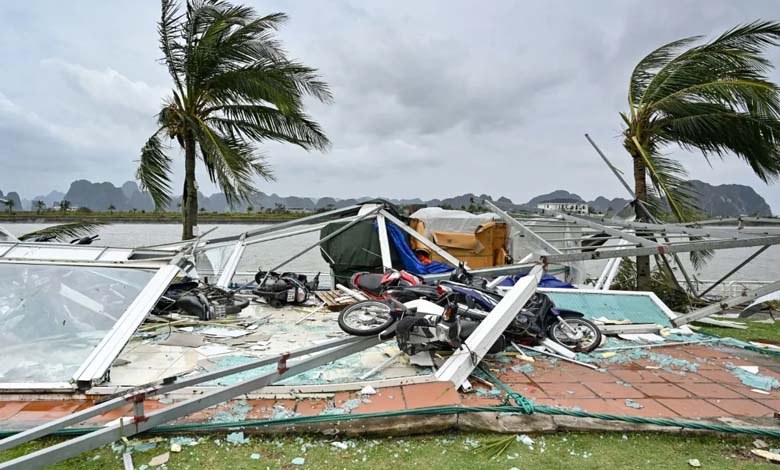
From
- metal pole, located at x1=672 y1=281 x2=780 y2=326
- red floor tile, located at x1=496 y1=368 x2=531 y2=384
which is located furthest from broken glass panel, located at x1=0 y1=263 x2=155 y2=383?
metal pole, located at x1=672 y1=281 x2=780 y2=326

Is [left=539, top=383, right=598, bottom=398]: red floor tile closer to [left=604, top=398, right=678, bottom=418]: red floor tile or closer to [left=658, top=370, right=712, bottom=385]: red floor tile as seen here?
[left=604, top=398, right=678, bottom=418]: red floor tile

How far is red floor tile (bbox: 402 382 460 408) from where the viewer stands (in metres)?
3.16

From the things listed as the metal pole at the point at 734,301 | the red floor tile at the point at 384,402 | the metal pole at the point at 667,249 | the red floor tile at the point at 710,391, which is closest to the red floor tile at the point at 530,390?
the red floor tile at the point at 384,402

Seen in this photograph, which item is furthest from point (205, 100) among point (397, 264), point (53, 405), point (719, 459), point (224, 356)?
point (719, 459)

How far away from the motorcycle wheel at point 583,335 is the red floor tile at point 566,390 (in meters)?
1.12

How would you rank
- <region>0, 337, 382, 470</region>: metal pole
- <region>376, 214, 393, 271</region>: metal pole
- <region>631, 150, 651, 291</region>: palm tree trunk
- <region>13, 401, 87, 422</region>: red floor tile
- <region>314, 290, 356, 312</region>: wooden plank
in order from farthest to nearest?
<region>631, 150, 651, 291</region>: palm tree trunk < <region>376, 214, 393, 271</region>: metal pole < <region>314, 290, 356, 312</region>: wooden plank < <region>13, 401, 87, 422</region>: red floor tile < <region>0, 337, 382, 470</region>: metal pole

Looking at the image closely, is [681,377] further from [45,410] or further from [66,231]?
[66,231]

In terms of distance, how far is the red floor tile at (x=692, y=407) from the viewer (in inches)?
126

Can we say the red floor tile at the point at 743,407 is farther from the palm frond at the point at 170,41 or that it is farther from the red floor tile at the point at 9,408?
the palm frond at the point at 170,41

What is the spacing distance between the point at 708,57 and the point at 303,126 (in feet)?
27.2

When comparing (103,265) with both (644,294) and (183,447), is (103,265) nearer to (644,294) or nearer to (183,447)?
(183,447)

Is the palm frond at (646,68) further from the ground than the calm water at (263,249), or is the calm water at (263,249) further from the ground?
the palm frond at (646,68)

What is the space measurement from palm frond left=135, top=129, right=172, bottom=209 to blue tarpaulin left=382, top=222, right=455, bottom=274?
17.0 ft

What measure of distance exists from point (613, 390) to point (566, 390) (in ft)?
1.32
